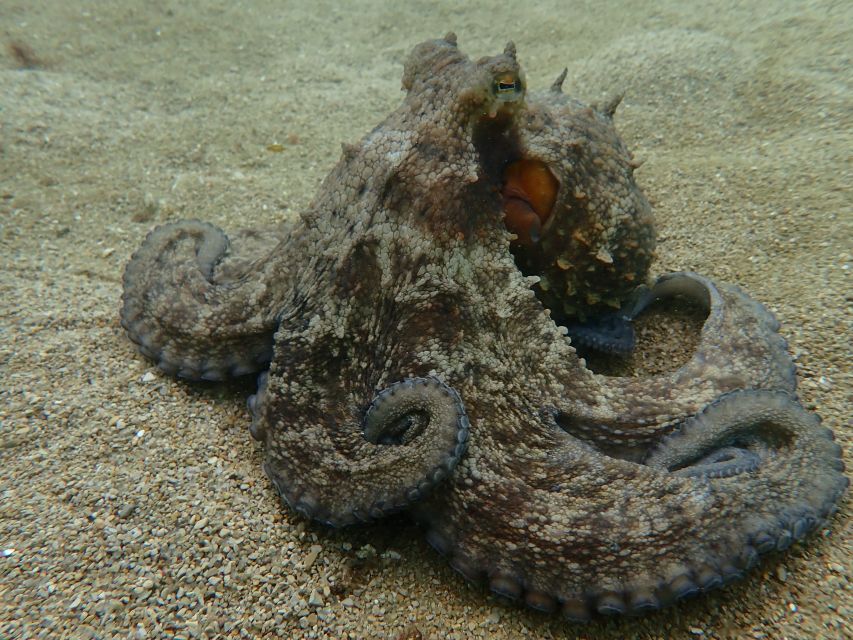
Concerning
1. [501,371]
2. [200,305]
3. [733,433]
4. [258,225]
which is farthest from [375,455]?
[258,225]

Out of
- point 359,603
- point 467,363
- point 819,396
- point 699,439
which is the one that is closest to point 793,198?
point 819,396

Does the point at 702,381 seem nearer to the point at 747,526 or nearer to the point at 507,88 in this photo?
the point at 747,526

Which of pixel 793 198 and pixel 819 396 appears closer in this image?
pixel 819 396

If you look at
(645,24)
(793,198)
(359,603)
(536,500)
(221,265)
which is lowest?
(359,603)

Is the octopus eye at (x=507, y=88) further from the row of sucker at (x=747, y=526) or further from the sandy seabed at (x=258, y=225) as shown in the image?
the sandy seabed at (x=258, y=225)

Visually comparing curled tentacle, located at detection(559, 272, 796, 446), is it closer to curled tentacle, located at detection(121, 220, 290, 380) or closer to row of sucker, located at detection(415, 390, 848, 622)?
row of sucker, located at detection(415, 390, 848, 622)

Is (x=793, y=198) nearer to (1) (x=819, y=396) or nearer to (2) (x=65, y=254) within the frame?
(1) (x=819, y=396)

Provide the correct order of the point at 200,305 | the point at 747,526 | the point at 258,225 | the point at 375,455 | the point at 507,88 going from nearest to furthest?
the point at 747,526 < the point at 375,455 < the point at 507,88 < the point at 200,305 < the point at 258,225
